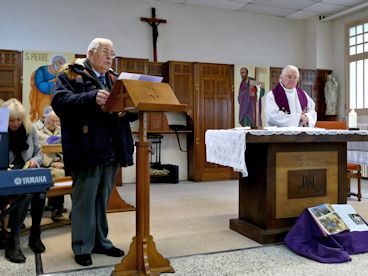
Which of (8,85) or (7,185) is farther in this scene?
(8,85)

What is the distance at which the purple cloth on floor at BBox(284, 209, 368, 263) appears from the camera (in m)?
2.41

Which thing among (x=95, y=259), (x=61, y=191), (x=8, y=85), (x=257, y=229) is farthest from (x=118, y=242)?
(x=8, y=85)

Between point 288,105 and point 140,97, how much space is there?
211 cm

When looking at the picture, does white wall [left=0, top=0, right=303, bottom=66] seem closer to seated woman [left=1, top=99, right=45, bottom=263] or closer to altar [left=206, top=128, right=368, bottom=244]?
seated woman [left=1, top=99, right=45, bottom=263]

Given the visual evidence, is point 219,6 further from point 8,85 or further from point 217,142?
point 217,142

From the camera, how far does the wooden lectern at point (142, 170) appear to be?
1.92 meters

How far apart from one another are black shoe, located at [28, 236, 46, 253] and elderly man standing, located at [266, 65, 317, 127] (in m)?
2.22

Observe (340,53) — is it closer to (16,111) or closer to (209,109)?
(209,109)

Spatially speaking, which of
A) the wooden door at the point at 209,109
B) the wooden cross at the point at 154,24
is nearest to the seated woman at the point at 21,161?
the wooden door at the point at 209,109

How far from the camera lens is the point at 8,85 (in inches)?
218

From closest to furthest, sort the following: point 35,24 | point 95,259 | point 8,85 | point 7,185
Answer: point 7,185
point 95,259
point 8,85
point 35,24

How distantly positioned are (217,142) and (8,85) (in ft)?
12.7

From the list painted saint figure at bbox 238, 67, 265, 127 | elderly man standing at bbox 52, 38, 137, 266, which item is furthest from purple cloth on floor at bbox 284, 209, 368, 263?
elderly man standing at bbox 52, 38, 137, 266

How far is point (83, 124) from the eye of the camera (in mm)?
2240
